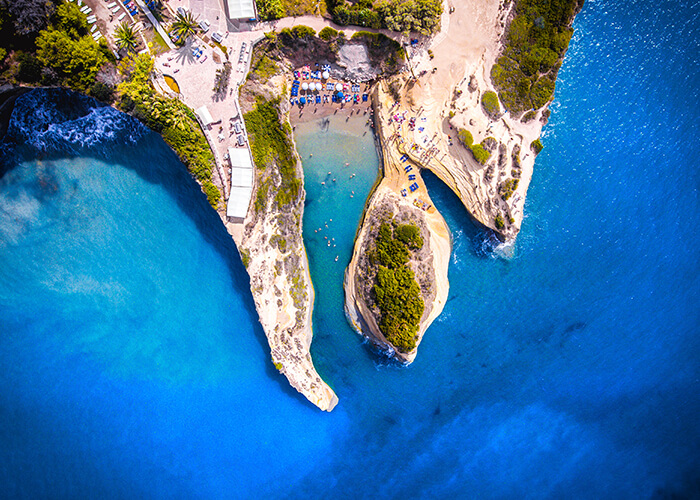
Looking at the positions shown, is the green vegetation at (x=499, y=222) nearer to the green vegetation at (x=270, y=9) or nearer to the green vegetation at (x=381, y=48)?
the green vegetation at (x=381, y=48)

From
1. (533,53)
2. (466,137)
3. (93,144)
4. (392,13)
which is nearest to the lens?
(392,13)

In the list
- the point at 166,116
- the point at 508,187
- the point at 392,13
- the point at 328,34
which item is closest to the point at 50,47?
the point at 166,116

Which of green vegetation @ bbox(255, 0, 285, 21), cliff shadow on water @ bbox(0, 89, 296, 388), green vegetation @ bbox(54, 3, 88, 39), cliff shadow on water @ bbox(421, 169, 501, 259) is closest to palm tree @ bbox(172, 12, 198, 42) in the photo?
green vegetation @ bbox(255, 0, 285, 21)

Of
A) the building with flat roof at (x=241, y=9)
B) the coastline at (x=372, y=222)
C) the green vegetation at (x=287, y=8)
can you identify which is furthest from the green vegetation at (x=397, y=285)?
the building with flat roof at (x=241, y=9)

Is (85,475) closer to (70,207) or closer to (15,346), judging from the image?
(15,346)

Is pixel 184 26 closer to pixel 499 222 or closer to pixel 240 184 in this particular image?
pixel 240 184

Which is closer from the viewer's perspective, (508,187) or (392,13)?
(392,13)

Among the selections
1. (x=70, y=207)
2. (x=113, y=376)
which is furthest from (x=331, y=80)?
(x=113, y=376)
